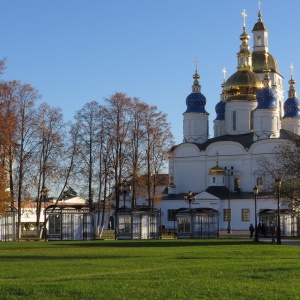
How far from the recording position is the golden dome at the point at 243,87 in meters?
88.3

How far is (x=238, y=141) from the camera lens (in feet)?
276

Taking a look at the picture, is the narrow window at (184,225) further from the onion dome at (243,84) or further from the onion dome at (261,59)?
the onion dome at (261,59)

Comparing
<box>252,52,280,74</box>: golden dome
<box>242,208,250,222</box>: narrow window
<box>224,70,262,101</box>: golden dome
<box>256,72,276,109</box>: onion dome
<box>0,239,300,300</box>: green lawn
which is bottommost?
<box>0,239,300,300</box>: green lawn

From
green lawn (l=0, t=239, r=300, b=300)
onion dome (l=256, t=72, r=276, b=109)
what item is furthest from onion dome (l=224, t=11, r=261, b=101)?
green lawn (l=0, t=239, r=300, b=300)

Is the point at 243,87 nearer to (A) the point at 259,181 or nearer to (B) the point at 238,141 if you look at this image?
(B) the point at 238,141

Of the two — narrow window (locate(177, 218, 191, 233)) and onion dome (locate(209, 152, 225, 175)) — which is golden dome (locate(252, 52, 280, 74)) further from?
narrow window (locate(177, 218, 191, 233))

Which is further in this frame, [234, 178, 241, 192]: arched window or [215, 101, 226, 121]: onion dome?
[215, 101, 226, 121]: onion dome

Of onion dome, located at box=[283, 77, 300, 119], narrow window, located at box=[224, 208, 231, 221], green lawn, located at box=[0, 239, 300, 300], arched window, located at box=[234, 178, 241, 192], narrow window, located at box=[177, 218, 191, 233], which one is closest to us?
green lawn, located at box=[0, 239, 300, 300]

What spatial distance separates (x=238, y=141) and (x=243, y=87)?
26.4ft

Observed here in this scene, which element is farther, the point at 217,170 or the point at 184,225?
the point at 217,170

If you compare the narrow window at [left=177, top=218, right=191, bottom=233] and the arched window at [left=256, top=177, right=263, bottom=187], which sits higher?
the arched window at [left=256, top=177, right=263, bottom=187]

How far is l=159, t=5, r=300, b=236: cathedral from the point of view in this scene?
7888cm

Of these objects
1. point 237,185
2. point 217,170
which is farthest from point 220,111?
point 237,185

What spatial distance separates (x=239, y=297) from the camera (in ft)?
45.4
